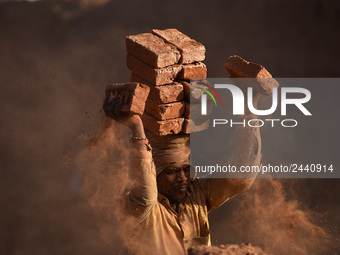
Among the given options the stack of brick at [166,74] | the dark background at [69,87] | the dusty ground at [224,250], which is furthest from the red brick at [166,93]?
the dark background at [69,87]

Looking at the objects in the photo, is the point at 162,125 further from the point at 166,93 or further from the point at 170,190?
the point at 170,190

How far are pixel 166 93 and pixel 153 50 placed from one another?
37 centimetres

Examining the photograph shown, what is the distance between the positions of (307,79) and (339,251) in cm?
231

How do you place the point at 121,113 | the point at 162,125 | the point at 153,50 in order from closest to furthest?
the point at 121,113 → the point at 153,50 → the point at 162,125

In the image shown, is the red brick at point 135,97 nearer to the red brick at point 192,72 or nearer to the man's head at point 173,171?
the red brick at point 192,72

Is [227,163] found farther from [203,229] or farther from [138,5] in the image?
[138,5]

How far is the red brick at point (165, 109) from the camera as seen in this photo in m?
5.56

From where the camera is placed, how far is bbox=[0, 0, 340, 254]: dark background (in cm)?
789

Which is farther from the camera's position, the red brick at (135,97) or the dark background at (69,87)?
the dark background at (69,87)

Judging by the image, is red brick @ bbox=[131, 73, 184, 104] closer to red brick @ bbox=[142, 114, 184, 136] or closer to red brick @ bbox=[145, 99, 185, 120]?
red brick @ bbox=[145, 99, 185, 120]

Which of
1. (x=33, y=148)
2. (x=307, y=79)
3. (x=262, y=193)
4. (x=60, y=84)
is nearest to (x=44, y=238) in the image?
(x=33, y=148)

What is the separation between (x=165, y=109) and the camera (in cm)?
556

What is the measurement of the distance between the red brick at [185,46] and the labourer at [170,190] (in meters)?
0.62

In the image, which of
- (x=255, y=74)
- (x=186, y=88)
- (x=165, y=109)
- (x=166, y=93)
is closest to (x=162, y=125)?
(x=165, y=109)
